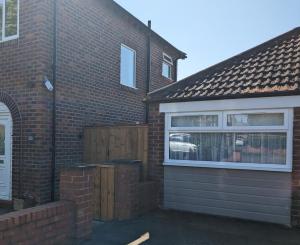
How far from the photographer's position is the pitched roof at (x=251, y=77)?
23.2 ft

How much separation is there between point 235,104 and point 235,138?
2.56ft

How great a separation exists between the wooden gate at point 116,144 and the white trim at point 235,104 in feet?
3.14

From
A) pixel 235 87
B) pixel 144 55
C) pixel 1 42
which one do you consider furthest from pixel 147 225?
pixel 144 55

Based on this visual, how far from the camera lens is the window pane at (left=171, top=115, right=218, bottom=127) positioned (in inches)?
305

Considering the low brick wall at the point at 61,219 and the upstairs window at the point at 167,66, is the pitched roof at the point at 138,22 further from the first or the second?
the low brick wall at the point at 61,219

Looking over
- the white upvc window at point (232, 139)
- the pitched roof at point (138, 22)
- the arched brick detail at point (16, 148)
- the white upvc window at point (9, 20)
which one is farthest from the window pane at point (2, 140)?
the pitched roof at point (138, 22)

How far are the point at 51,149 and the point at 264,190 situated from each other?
16.5ft

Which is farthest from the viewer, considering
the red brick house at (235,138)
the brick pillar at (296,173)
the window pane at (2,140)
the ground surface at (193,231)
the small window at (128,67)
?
the small window at (128,67)


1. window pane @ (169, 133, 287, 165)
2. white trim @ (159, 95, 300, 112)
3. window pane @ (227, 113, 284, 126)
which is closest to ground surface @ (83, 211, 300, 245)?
window pane @ (169, 133, 287, 165)

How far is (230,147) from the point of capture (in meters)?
7.56

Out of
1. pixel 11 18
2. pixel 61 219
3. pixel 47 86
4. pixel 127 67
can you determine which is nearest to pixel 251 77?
pixel 47 86

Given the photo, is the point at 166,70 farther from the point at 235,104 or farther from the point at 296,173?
the point at 296,173

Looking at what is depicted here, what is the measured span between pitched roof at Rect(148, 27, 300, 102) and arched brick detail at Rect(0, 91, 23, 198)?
333cm

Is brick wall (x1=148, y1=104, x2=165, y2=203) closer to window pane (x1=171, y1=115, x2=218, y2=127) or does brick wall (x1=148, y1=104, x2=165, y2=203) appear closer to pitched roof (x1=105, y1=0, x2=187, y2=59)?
window pane (x1=171, y1=115, x2=218, y2=127)
